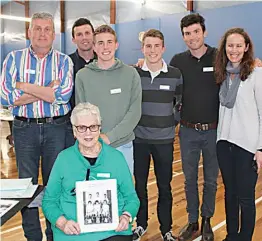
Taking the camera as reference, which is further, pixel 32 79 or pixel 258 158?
pixel 32 79

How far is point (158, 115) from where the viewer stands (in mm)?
2717

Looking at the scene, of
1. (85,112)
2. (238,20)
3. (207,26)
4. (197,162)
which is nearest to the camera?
(85,112)

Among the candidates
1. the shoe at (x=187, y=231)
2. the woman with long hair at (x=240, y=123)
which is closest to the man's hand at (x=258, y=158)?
the woman with long hair at (x=240, y=123)

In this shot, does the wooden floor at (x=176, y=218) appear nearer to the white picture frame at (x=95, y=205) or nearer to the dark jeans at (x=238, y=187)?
the dark jeans at (x=238, y=187)

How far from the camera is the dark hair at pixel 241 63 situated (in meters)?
2.42

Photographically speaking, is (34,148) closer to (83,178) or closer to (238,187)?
(83,178)

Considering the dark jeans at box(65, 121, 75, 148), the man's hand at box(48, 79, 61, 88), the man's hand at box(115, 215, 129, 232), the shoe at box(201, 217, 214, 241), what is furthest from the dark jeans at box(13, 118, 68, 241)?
the shoe at box(201, 217, 214, 241)

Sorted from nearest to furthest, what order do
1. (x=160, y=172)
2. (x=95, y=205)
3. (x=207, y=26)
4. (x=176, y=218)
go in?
1. (x=95, y=205)
2. (x=160, y=172)
3. (x=176, y=218)
4. (x=207, y=26)

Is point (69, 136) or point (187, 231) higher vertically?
point (69, 136)

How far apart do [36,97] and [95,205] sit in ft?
3.09

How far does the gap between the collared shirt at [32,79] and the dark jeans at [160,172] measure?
0.72 metres

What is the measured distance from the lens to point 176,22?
10391mm

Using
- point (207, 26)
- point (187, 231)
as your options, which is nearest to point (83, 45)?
point (187, 231)

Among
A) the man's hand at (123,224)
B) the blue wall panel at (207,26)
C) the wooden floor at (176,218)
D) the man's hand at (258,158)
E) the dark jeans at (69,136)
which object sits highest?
the blue wall panel at (207,26)
